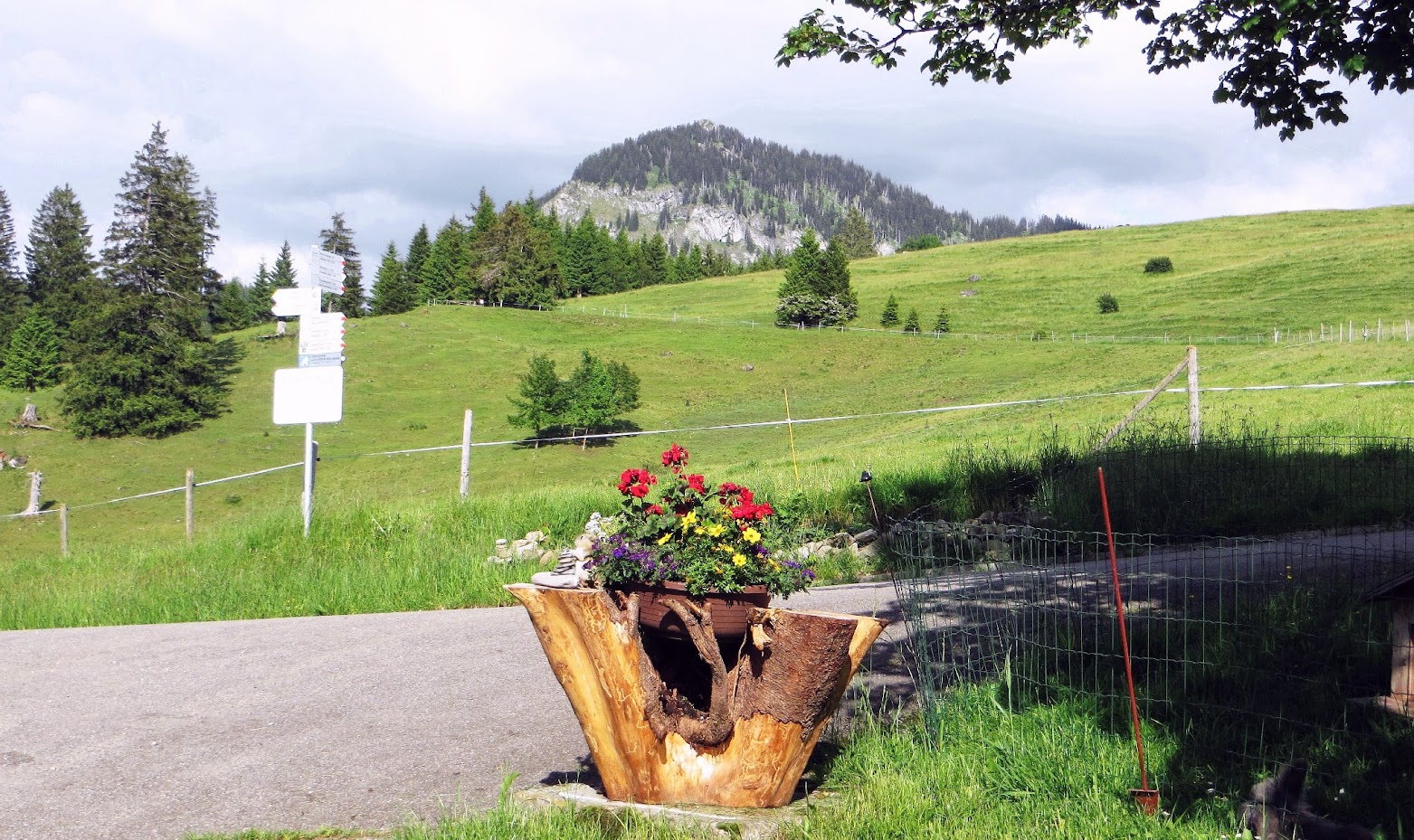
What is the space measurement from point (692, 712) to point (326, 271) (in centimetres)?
989

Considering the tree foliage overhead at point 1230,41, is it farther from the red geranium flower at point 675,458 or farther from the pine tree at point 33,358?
the pine tree at point 33,358

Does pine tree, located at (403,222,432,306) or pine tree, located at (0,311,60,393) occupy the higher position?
pine tree, located at (403,222,432,306)

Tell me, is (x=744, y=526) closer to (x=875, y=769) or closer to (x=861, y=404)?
(x=875, y=769)

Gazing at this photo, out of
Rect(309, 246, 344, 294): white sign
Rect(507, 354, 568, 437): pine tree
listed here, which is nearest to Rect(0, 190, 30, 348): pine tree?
Rect(507, 354, 568, 437): pine tree

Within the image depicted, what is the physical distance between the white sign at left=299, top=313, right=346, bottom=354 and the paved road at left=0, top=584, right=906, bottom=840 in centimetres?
419

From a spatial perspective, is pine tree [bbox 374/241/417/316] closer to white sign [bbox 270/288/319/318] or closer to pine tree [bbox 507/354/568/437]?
pine tree [bbox 507/354/568/437]

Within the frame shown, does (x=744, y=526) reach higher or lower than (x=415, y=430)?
higher

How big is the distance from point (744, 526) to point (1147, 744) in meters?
1.99

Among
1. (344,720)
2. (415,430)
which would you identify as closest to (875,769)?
(344,720)

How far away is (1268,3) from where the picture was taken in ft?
22.5

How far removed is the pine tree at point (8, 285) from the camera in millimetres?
74062

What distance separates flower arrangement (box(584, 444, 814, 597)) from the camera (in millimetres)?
4242

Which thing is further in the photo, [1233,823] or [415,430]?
[415,430]

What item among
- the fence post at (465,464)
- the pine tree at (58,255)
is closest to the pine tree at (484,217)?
the pine tree at (58,255)
